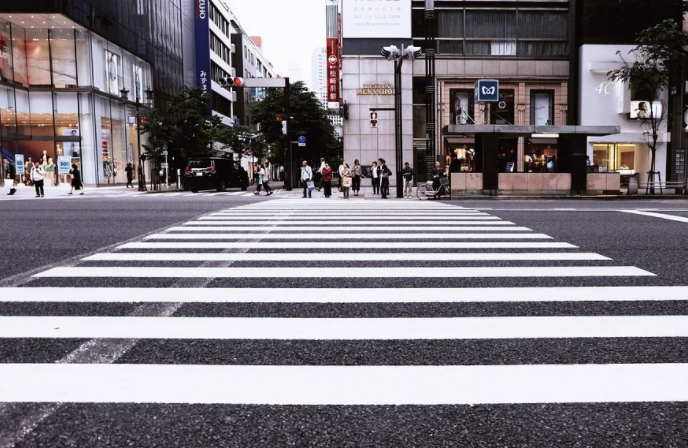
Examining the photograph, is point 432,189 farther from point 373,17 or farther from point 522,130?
point 373,17

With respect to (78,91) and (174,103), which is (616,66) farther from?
(78,91)

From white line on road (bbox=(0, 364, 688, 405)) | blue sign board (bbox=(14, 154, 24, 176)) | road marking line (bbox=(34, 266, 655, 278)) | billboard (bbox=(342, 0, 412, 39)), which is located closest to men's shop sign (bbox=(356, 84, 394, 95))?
billboard (bbox=(342, 0, 412, 39))

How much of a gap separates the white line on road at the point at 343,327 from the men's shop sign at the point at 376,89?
34.8m

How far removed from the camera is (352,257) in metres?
7.72

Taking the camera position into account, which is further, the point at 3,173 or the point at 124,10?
the point at 124,10

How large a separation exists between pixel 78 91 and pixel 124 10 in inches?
367

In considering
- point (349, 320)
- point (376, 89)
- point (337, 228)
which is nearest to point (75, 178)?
point (376, 89)

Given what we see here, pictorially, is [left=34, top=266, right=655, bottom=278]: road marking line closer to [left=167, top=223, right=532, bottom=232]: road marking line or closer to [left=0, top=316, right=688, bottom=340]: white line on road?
[left=0, top=316, right=688, bottom=340]: white line on road

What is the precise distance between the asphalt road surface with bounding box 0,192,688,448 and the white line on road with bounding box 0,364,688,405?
0.05ft

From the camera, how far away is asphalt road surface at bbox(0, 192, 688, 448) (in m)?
2.69

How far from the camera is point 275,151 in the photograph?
5347 centimetres

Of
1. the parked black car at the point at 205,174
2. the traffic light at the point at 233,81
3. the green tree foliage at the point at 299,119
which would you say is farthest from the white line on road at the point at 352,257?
the green tree foliage at the point at 299,119

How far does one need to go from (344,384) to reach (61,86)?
3986cm

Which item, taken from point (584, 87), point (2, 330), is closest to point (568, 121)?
point (584, 87)
